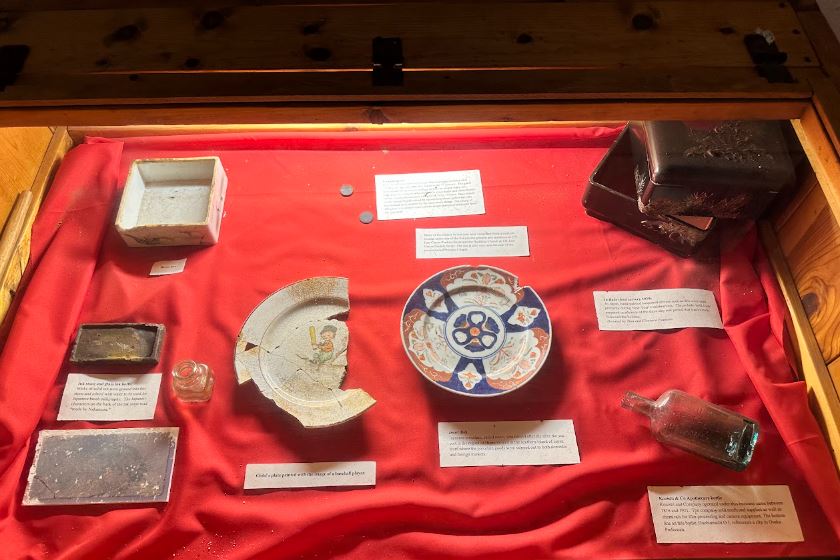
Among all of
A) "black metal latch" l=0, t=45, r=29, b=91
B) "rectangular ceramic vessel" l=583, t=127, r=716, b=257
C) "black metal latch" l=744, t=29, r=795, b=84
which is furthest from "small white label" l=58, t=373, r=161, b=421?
"black metal latch" l=744, t=29, r=795, b=84

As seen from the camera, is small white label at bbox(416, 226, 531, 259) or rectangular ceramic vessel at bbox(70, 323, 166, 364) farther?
small white label at bbox(416, 226, 531, 259)

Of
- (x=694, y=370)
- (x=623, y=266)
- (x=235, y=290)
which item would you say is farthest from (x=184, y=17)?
(x=694, y=370)

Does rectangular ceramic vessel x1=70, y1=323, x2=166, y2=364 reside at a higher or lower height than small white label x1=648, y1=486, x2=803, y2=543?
lower

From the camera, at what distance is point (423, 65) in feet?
3.16

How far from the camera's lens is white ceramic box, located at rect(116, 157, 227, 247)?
5.08 ft

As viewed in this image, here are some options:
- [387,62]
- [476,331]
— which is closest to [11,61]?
[387,62]

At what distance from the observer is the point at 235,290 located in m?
1.52

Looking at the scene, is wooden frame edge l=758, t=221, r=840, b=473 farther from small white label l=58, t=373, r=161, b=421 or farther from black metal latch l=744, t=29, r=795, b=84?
small white label l=58, t=373, r=161, b=421

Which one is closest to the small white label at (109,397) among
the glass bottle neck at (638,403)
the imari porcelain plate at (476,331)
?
the imari porcelain plate at (476,331)

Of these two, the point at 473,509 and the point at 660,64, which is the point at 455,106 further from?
the point at 473,509

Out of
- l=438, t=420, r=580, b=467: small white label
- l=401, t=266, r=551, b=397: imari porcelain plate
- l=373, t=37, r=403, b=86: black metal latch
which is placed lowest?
l=438, t=420, r=580, b=467: small white label

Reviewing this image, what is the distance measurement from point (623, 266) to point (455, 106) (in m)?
0.77

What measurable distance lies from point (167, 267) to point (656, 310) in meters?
1.15

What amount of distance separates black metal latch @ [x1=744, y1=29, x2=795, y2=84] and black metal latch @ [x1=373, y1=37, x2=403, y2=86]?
0.54 meters
